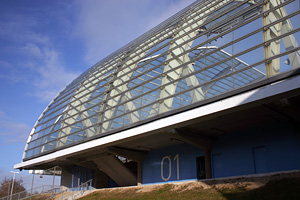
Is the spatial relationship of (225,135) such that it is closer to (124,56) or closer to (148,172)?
(148,172)

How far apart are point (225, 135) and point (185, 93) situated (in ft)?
15.5

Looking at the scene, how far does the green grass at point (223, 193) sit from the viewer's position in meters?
13.7

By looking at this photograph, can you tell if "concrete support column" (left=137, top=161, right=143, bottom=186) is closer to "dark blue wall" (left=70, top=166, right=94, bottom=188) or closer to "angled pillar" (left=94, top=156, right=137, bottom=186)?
"angled pillar" (left=94, top=156, right=137, bottom=186)

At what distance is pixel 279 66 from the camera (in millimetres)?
15914

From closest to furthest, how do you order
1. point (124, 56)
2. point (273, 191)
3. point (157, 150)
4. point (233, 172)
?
point (273, 191), point (233, 172), point (157, 150), point (124, 56)

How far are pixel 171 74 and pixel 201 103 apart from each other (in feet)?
15.1

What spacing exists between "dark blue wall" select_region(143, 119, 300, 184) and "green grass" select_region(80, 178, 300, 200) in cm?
352

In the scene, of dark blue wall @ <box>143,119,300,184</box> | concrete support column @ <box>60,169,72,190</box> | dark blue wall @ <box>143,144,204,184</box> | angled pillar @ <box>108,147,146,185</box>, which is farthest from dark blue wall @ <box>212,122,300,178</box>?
concrete support column @ <box>60,169,72,190</box>

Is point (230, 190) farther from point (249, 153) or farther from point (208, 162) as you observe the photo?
point (208, 162)

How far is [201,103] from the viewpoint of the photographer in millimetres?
18078

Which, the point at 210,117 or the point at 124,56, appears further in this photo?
the point at 124,56

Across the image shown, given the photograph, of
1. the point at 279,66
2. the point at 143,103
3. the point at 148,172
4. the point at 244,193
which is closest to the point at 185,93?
the point at 143,103

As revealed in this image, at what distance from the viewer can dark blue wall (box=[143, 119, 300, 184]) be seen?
18.6 metres

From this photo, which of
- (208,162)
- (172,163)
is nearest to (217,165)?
(208,162)
